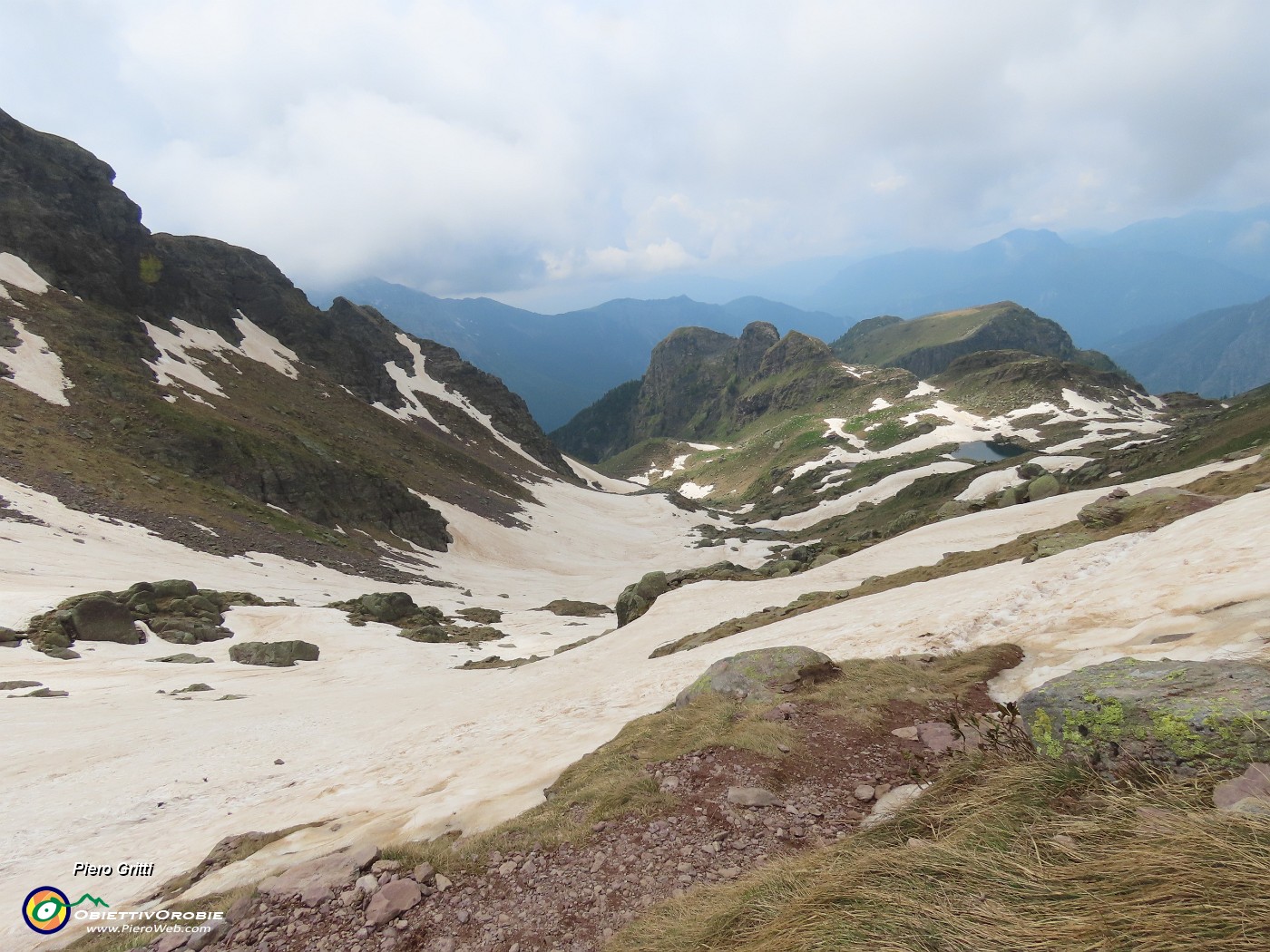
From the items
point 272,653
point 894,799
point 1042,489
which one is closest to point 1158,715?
point 894,799

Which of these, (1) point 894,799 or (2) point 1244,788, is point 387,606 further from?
(2) point 1244,788

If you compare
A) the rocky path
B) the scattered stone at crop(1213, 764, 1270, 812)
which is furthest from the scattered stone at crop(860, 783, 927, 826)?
the scattered stone at crop(1213, 764, 1270, 812)

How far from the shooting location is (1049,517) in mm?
29016

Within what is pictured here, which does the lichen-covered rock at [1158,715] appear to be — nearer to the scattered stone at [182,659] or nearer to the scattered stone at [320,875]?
the scattered stone at [320,875]

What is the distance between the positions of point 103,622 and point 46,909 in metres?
19.6

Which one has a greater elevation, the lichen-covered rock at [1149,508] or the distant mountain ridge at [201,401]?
the distant mountain ridge at [201,401]

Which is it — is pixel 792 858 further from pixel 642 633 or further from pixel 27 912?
pixel 642 633

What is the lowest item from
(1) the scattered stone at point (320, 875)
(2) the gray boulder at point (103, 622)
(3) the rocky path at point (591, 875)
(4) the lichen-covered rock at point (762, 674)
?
(3) the rocky path at point (591, 875)

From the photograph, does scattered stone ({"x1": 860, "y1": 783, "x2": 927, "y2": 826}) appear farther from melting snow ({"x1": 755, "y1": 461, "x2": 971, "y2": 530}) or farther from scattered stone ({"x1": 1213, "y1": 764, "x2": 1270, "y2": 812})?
melting snow ({"x1": 755, "y1": 461, "x2": 971, "y2": 530})

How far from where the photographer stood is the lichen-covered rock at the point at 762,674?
9734mm

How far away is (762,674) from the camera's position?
1005 cm

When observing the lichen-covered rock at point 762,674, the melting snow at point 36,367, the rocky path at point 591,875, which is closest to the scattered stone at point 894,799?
the rocky path at point 591,875

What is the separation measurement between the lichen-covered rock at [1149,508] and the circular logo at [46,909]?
22556 mm

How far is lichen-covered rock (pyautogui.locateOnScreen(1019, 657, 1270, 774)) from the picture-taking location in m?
4.00
